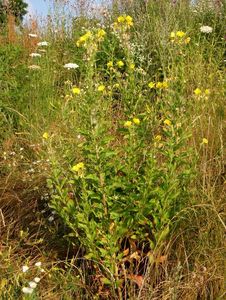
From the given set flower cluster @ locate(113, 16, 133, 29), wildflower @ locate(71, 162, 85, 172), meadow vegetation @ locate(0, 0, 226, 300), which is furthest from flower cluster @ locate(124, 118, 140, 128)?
flower cluster @ locate(113, 16, 133, 29)

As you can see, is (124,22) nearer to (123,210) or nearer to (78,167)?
(78,167)

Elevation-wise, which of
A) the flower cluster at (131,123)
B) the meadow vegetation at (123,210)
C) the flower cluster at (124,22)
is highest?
the flower cluster at (124,22)

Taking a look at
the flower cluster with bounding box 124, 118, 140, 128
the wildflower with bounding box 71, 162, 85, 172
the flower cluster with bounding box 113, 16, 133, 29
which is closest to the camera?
the wildflower with bounding box 71, 162, 85, 172

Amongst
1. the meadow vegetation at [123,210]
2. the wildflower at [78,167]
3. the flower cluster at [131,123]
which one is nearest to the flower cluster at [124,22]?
the meadow vegetation at [123,210]

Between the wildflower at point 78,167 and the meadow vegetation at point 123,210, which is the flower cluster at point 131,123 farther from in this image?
the wildflower at point 78,167

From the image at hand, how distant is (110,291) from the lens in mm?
2496

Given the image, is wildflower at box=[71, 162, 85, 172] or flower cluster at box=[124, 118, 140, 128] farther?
flower cluster at box=[124, 118, 140, 128]

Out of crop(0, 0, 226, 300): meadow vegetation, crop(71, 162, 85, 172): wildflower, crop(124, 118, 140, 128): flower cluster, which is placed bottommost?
crop(0, 0, 226, 300): meadow vegetation

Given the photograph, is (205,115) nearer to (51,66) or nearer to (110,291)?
(110,291)

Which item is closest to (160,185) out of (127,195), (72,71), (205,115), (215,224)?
(127,195)

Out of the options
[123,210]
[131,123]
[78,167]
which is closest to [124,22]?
[131,123]

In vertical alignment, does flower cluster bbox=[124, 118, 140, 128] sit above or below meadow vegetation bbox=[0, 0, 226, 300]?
above

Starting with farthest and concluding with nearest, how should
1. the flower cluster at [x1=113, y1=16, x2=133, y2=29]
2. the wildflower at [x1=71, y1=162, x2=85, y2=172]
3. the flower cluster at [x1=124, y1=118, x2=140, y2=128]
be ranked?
the flower cluster at [x1=113, y1=16, x2=133, y2=29] < the flower cluster at [x1=124, y1=118, x2=140, y2=128] < the wildflower at [x1=71, y1=162, x2=85, y2=172]

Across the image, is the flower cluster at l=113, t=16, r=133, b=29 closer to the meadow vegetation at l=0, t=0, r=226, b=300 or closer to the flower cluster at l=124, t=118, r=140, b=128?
the meadow vegetation at l=0, t=0, r=226, b=300
